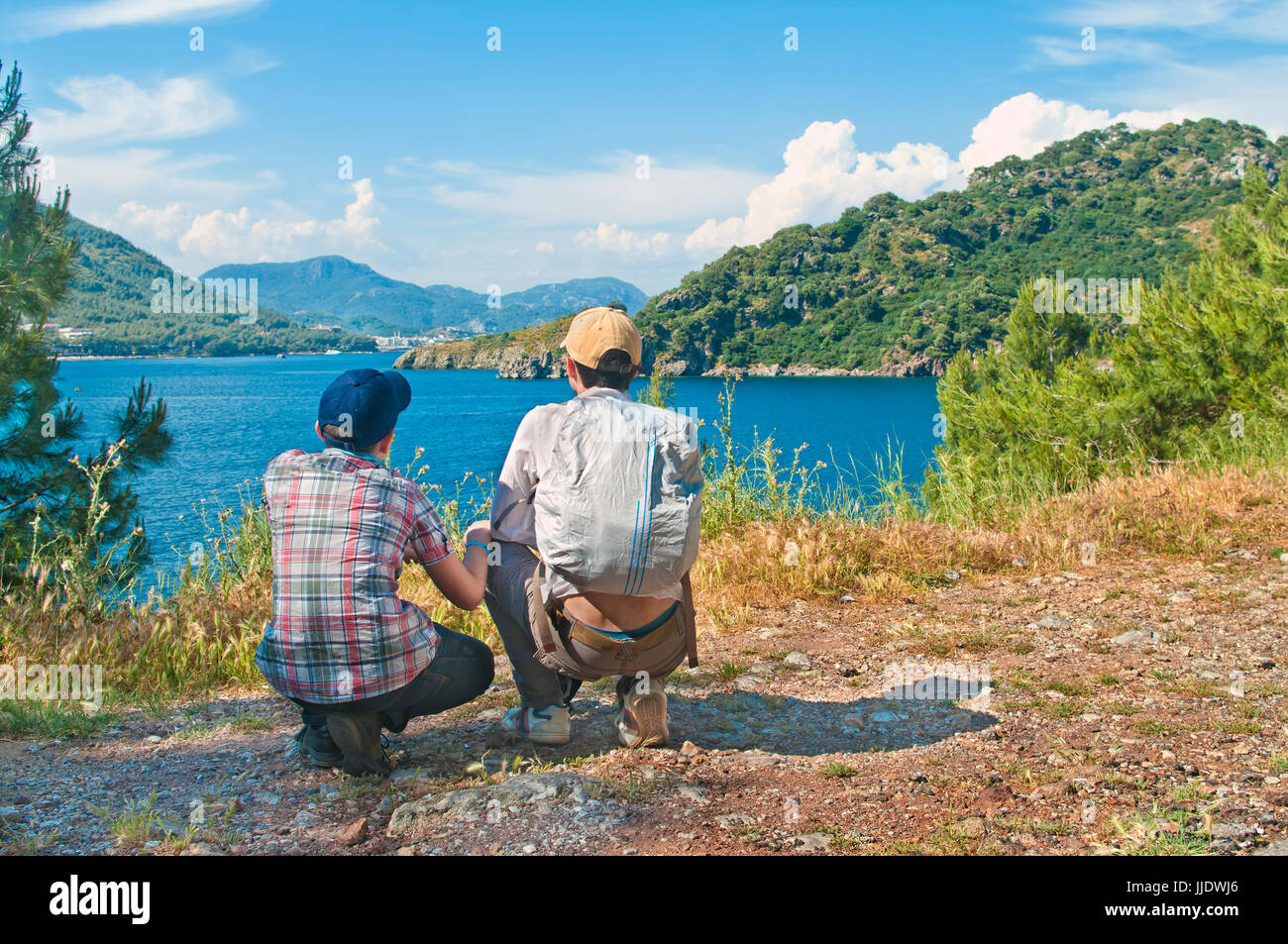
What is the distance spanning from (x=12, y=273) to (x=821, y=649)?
795 centimetres

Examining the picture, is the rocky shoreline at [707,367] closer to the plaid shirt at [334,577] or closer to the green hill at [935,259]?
the green hill at [935,259]

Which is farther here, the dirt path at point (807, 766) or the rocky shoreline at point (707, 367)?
the rocky shoreline at point (707, 367)

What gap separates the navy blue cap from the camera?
105 inches

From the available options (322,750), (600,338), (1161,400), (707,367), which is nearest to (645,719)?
(322,750)

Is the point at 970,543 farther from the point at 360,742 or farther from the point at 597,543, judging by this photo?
the point at 360,742

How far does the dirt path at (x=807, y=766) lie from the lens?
2.33 metres

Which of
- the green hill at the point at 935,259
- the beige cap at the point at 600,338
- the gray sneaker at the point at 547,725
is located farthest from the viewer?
the green hill at the point at 935,259

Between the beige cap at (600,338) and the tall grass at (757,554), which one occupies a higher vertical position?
the beige cap at (600,338)

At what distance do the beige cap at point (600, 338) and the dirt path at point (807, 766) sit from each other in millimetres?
1427

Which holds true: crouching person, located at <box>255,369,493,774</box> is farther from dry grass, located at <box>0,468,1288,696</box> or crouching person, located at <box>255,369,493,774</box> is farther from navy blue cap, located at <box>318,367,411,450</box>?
dry grass, located at <box>0,468,1288,696</box>

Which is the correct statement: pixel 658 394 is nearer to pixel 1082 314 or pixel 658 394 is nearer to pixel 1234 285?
pixel 1234 285

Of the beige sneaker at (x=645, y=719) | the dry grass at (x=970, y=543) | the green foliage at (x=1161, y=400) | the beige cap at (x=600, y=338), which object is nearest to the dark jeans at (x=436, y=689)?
the beige sneaker at (x=645, y=719)

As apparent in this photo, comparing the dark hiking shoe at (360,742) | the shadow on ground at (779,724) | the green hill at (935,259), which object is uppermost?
the green hill at (935,259)

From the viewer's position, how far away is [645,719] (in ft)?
10.0
